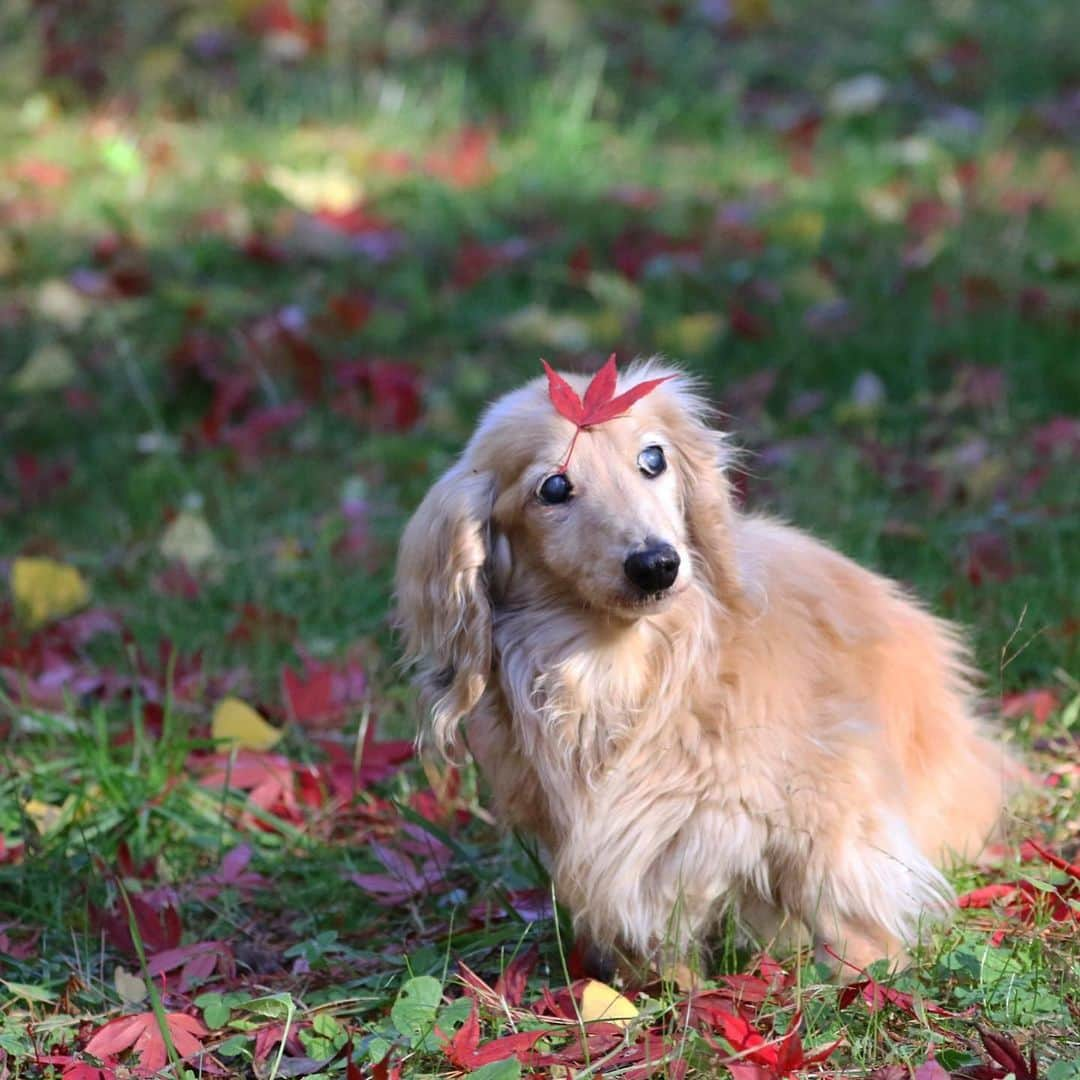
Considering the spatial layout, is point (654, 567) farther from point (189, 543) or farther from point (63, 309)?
point (63, 309)

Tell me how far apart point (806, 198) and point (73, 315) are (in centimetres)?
305

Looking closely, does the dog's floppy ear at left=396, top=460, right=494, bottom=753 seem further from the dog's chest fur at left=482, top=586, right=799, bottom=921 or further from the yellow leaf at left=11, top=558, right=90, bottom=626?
the yellow leaf at left=11, top=558, right=90, bottom=626

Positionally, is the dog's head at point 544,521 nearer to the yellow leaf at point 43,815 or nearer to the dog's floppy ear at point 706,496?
the dog's floppy ear at point 706,496

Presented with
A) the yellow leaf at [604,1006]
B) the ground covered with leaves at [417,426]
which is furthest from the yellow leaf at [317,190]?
the yellow leaf at [604,1006]

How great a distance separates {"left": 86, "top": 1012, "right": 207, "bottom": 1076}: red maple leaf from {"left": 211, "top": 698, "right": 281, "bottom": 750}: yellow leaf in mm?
1042

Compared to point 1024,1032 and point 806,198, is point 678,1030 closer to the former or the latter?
point 1024,1032

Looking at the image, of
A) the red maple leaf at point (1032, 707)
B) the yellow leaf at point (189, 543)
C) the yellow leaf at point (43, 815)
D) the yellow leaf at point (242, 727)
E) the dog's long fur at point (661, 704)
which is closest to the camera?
the dog's long fur at point (661, 704)

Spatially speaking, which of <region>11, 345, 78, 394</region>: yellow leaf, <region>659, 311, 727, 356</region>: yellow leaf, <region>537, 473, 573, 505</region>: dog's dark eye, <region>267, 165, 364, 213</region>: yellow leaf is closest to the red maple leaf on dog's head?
<region>537, 473, 573, 505</region>: dog's dark eye

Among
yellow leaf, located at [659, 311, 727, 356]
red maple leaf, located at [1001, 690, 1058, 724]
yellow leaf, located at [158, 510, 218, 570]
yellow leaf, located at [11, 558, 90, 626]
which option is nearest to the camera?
red maple leaf, located at [1001, 690, 1058, 724]

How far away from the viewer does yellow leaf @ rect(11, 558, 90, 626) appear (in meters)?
4.40

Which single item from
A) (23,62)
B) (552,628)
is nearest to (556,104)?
(23,62)

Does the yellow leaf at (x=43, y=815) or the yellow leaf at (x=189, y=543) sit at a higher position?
the yellow leaf at (x=189, y=543)

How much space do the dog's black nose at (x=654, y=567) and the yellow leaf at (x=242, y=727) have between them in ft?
4.80

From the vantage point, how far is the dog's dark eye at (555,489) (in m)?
2.73
